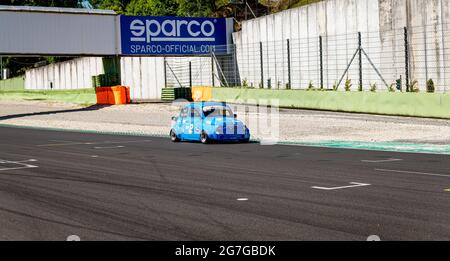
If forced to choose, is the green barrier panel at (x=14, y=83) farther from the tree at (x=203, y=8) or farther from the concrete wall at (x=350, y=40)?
the concrete wall at (x=350, y=40)

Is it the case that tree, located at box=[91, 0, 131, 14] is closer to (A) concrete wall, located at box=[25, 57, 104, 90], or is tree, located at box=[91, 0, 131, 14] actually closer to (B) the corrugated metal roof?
(A) concrete wall, located at box=[25, 57, 104, 90]

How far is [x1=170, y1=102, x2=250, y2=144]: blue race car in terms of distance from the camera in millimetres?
23103

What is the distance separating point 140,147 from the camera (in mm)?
22500

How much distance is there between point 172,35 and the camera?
46.8 metres

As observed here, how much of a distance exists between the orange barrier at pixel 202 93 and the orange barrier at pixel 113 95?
4.35m

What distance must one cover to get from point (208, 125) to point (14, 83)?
68.6 metres

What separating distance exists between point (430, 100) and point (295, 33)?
13.2m

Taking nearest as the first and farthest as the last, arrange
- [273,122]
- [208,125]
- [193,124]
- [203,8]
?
1. [208,125]
2. [193,124]
3. [273,122]
4. [203,8]

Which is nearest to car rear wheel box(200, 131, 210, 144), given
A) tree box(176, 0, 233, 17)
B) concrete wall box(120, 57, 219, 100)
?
concrete wall box(120, 57, 219, 100)

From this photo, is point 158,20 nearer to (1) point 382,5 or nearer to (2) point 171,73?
(2) point 171,73

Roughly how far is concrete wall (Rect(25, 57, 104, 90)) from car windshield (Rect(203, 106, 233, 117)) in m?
38.2

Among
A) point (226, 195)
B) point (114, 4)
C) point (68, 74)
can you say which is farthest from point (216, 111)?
point (114, 4)

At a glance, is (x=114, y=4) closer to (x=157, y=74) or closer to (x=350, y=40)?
(x=157, y=74)
